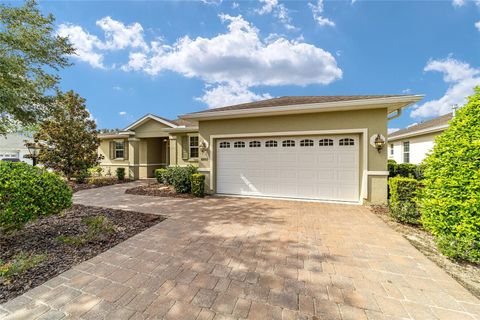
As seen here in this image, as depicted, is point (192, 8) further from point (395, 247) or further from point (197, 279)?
point (395, 247)

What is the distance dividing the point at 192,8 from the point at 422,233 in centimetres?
1110

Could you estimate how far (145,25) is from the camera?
343 inches

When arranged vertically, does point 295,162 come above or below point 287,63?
below

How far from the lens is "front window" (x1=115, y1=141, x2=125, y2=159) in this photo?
48.7 ft

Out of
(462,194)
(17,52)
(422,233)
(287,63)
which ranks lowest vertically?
(422,233)

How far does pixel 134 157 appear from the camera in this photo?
14.1 metres

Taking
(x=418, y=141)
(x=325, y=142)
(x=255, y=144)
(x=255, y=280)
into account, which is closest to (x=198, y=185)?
(x=255, y=144)

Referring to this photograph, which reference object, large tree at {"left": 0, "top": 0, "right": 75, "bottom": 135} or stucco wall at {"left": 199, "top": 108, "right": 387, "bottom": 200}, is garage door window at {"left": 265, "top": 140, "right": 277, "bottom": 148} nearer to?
stucco wall at {"left": 199, "top": 108, "right": 387, "bottom": 200}

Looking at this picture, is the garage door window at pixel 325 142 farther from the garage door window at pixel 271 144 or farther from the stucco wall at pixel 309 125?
the garage door window at pixel 271 144

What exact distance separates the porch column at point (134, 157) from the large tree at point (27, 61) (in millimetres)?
5523

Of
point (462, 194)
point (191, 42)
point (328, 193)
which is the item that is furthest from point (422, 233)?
point (191, 42)

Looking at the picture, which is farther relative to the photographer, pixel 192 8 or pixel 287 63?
pixel 287 63

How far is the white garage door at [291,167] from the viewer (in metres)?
6.84

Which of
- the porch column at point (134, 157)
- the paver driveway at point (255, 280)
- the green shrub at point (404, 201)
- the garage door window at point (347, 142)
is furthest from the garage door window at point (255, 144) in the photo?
the porch column at point (134, 157)
